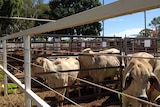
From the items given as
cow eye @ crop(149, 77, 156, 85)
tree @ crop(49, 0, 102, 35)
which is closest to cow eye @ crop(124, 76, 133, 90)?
cow eye @ crop(149, 77, 156, 85)

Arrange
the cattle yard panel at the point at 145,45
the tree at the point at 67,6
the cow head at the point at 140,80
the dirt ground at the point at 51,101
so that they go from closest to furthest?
the cow head at the point at 140,80
the dirt ground at the point at 51,101
the cattle yard panel at the point at 145,45
the tree at the point at 67,6

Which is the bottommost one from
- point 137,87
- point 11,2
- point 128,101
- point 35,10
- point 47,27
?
point 128,101

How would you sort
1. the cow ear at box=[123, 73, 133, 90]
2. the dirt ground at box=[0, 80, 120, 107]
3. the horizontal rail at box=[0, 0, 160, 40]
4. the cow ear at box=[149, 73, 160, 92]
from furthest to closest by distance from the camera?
the dirt ground at box=[0, 80, 120, 107], the cow ear at box=[123, 73, 133, 90], the cow ear at box=[149, 73, 160, 92], the horizontal rail at box=[0, 0, 160, 40]

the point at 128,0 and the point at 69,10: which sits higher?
the point at 69,10

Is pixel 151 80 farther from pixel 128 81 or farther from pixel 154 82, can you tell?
pixel 128 81

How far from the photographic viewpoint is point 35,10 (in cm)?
4966

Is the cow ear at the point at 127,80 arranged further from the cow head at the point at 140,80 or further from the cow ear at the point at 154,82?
the cow ear at the point at 154,82

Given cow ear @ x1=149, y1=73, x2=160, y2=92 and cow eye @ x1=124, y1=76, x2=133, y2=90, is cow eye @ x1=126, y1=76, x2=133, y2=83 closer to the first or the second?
cow eye @ x1=124, y1=76, x2=133, y2=90

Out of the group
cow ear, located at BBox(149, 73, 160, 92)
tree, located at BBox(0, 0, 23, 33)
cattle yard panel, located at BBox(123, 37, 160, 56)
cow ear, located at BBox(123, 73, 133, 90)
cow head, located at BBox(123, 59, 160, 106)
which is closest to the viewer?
cow ear, located at BBox(149, 73, 160, 92)

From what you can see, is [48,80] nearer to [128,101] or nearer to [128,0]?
[128,101]

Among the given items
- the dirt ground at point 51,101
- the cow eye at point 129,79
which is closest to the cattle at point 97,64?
the dirt ground at point 51,101

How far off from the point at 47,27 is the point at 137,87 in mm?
2343

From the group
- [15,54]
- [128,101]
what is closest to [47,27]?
[128,101]

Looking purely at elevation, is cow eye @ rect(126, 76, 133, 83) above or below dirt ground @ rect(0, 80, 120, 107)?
above
